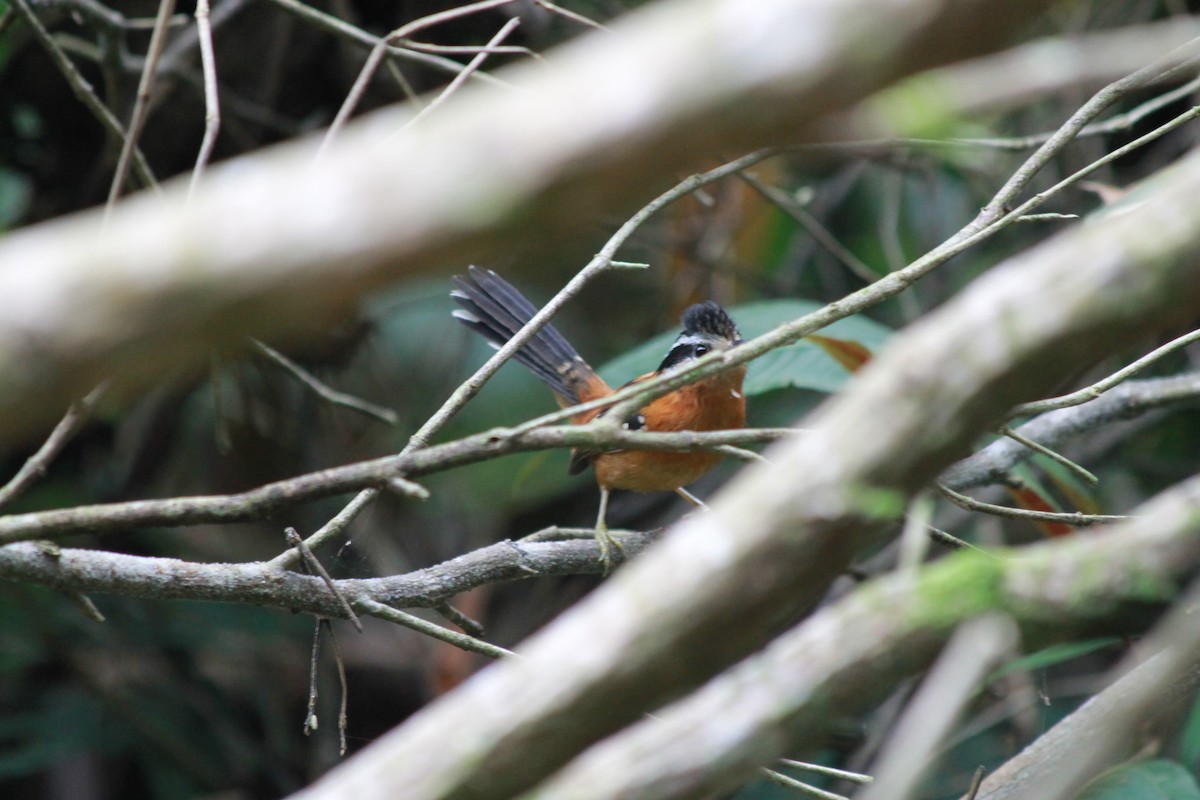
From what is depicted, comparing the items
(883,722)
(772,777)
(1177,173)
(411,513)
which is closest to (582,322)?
(411,513)

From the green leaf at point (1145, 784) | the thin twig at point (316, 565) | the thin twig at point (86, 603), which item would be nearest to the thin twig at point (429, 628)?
the thin twig at point (316, 565)

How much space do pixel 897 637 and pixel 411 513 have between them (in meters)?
Answer: 4.79

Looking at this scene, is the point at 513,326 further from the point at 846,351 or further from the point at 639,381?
the point at 846,351

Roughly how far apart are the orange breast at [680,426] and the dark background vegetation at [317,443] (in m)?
0.29

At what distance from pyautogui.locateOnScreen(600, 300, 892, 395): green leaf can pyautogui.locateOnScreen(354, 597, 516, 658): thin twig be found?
6.04ft

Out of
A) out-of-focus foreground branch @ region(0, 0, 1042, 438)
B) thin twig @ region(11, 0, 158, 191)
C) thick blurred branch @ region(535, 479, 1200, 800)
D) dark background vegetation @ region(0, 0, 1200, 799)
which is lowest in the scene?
dark background vegetation @ region(0, 0, 1200, 799)

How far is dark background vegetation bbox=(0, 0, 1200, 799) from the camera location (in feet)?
16.6

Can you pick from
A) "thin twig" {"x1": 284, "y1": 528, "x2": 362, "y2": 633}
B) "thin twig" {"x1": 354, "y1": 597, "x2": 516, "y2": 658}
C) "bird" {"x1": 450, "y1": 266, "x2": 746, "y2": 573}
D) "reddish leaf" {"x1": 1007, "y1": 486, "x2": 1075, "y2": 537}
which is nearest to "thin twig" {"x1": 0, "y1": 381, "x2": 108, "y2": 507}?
"thin twig" {"x1": 284, "y1": 528, "x2": 362, "y2": 633}

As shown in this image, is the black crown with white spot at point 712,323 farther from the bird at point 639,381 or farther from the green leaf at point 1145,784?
the green leaf at point 1145,784

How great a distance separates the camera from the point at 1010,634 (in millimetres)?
1395

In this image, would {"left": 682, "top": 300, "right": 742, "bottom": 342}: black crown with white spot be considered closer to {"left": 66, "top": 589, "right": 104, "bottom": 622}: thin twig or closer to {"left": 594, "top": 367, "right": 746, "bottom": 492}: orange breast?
{"left": 594, "top": 367, "right": 746, "bottom": 492}: orange breast

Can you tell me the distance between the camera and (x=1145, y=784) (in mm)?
2881

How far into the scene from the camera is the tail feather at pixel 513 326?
5.01 meters

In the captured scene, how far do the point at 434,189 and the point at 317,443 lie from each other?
4694 mm
